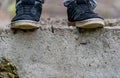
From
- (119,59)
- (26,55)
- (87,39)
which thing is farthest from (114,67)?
(26,55)

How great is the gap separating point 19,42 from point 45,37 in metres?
0.12

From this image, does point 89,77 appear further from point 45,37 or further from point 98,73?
point 45,37

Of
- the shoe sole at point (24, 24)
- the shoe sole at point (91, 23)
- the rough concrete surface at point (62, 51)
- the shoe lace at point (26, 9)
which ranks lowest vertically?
the rough concrete surface at point (62, 51)

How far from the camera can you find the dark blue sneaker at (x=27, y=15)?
151 cm

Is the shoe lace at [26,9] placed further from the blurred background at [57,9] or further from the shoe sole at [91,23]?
the blurred background at [57,9]

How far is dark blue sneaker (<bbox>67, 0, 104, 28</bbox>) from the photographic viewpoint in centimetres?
154

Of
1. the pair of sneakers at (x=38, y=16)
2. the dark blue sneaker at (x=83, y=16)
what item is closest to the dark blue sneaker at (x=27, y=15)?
the pair of sneakers at (x=38, y=16)

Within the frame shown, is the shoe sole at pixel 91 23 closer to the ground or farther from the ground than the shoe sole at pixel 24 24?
closer to the ground

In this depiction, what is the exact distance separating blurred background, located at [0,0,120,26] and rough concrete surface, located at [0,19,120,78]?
1.48 ft

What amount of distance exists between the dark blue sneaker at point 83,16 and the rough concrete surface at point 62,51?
0.05 meters

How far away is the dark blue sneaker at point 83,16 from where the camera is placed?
60.5 inches

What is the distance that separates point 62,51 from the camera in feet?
5.29

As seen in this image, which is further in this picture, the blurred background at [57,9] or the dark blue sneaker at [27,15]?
the blurred background at [57,9]

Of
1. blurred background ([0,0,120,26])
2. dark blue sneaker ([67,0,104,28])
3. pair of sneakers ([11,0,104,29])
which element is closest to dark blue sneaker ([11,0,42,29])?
pair of sneakers ([11,0,104,29])
